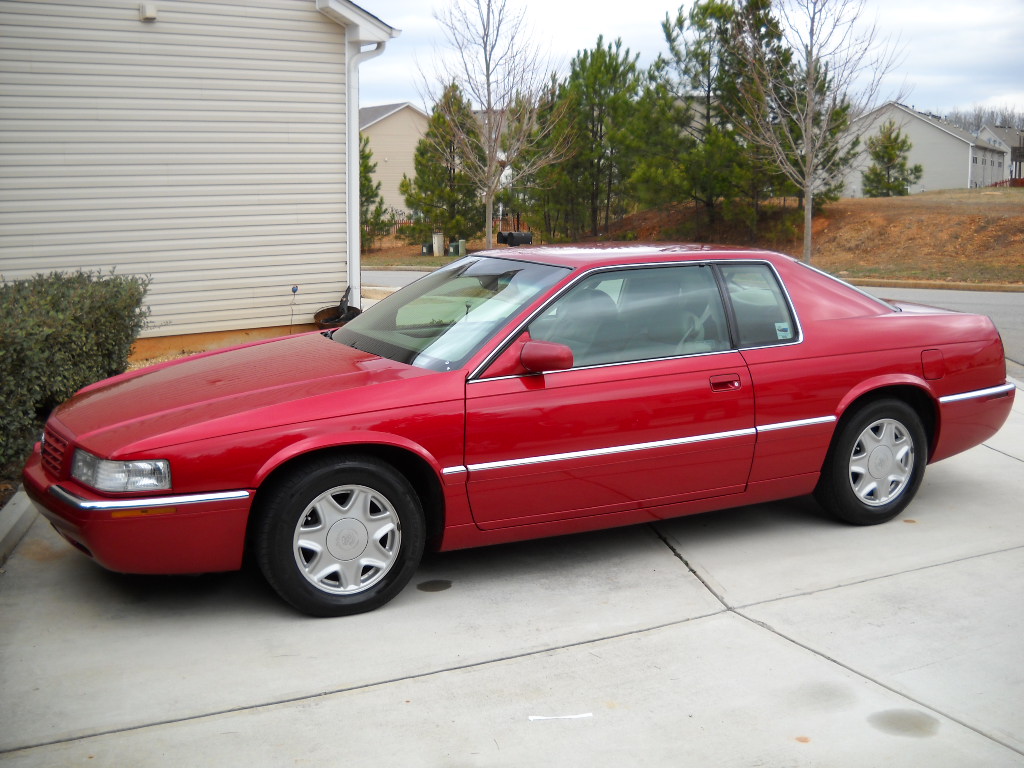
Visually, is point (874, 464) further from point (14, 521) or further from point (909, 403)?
point (14, 521)

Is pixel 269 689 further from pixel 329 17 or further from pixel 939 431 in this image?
pixel 329 17

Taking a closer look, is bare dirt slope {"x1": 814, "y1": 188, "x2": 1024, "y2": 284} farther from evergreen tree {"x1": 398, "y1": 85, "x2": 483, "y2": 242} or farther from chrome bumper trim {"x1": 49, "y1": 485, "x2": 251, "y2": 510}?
chrome bumper trim {"x1": 49, "y1": 485, "x2": 251, "y2": 510}

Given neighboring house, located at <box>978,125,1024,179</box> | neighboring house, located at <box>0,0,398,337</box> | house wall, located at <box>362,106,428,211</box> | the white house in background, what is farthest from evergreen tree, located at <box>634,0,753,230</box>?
neighboring house, located at <box>978,125,1024,179</box>

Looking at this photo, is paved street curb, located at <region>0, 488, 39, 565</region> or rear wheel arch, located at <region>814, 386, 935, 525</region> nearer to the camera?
paved street curb, located at <region>0, 488, 39, 565</region>

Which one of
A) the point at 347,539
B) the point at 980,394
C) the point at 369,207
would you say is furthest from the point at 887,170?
the point at 347,539

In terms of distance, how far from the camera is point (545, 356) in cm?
442

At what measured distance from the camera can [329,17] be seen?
39.1 feet

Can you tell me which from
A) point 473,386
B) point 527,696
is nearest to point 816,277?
point 473,386

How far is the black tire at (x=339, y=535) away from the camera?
163 inches

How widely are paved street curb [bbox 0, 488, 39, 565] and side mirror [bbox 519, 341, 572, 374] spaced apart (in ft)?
8.63

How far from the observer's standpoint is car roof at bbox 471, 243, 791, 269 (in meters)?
5.03

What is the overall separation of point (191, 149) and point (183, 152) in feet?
0.32

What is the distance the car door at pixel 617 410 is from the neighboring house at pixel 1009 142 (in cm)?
8057

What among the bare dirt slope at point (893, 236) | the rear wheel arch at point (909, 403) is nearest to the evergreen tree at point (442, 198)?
the bare dirt slope at point (893, 236)
